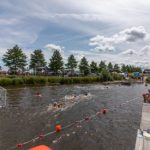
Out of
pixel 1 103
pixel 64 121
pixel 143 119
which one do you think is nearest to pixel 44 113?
pixel 64 121

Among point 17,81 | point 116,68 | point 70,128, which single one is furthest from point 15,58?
point 116,68

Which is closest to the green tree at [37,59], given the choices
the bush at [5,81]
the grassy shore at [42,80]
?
the grassy shore at [42,80]

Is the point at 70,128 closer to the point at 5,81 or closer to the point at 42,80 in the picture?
the point at 5,81

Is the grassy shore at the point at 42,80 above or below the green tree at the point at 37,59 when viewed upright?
below

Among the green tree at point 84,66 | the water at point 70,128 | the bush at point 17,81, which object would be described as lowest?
the water at point 70,128

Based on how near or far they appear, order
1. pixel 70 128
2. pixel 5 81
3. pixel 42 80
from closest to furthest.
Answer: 1. pixel 70 128
2. pixel 5 81
3. pixel 42 80

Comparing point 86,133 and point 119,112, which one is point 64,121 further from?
point 119,112

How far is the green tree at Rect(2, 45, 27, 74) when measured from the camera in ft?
199

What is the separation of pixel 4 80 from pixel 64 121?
32.8 metres


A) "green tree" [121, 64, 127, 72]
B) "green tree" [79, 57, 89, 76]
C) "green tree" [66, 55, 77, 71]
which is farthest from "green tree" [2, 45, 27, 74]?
"green tree" [121, 64, 127, 72]

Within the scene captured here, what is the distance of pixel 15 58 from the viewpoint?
61125 mm

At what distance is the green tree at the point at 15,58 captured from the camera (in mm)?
60719

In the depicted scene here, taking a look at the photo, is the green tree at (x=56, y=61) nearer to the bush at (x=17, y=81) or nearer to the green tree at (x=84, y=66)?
the green tree at (x=84, y=66)

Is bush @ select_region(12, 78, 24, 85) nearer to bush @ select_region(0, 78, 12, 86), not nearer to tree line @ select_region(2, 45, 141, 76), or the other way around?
bush @ select_region(0, 78, 12, 86)
